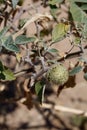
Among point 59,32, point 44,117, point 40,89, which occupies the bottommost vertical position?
point 44,117

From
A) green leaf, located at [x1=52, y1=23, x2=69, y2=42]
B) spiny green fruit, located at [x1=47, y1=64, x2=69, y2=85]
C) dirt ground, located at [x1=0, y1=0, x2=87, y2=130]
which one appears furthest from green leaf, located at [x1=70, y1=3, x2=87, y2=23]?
dirt ground, located at [x1=0, y1=0, x2=87, y2=130]

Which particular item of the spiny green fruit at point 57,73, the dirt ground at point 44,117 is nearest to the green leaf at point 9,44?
the spiny green fruit at point 57,73

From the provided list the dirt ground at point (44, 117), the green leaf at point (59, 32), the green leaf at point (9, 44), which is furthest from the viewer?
the dirt ground at point (44, 117)

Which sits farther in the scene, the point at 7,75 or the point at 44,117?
the point at 44,117

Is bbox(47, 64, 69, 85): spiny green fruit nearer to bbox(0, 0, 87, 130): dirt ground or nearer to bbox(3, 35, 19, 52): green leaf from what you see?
bbox(3, 35, 19, 52): green leaf

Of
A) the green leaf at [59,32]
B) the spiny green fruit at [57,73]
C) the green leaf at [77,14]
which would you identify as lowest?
the spiny green fruit at [57,73]

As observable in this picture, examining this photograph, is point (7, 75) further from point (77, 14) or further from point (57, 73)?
point (77, 14)

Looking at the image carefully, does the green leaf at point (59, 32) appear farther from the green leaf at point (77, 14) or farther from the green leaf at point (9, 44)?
the green leaf at point (9, 44)

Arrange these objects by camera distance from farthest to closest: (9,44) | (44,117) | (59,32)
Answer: (44,117), (59,32), (9,44)

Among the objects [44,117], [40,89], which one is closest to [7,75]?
[40,89]
